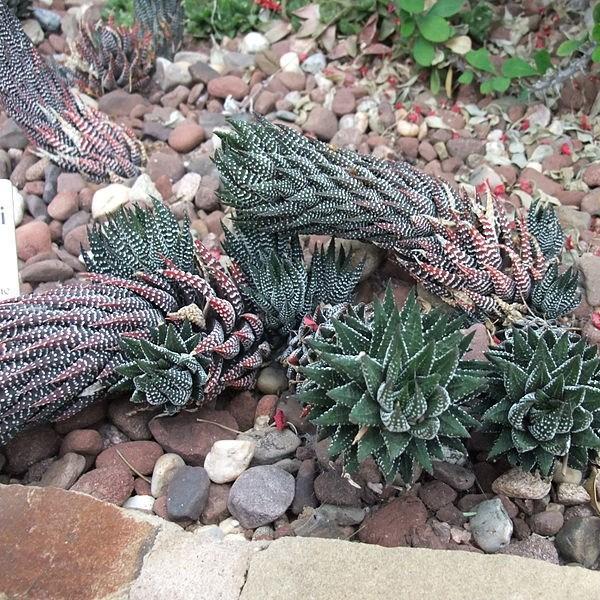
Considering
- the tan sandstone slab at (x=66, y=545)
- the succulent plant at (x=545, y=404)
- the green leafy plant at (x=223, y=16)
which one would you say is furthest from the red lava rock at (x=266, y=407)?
the green leafy plant at (x=223, y=16)

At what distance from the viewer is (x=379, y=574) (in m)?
1.87

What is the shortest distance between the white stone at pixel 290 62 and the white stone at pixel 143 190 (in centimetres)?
124

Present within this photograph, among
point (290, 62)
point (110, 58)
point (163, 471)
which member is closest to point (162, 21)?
point (110, 58)

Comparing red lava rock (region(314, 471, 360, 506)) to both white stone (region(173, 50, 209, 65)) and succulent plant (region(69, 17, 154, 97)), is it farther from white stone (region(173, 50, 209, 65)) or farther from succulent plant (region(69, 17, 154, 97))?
white stone (region(173, 50, 209, 65))

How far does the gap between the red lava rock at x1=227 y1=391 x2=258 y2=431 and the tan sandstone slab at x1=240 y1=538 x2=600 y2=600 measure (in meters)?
0.78

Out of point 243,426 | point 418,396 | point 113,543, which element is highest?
point 418,396

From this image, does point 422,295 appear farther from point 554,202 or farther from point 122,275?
point 122,275

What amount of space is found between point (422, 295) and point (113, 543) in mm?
1504

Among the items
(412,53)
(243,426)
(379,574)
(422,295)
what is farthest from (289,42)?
(379,574)

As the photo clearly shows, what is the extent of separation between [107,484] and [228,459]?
417 mm

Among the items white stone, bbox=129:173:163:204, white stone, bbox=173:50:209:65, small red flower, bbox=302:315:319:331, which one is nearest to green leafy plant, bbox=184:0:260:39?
white stone, bbox=173:50:209:65

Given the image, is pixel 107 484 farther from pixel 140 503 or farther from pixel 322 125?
pixel 322 125

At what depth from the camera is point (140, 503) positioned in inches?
95.8

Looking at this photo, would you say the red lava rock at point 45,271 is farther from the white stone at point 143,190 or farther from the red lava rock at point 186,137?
the red lava rock at point 186,137
